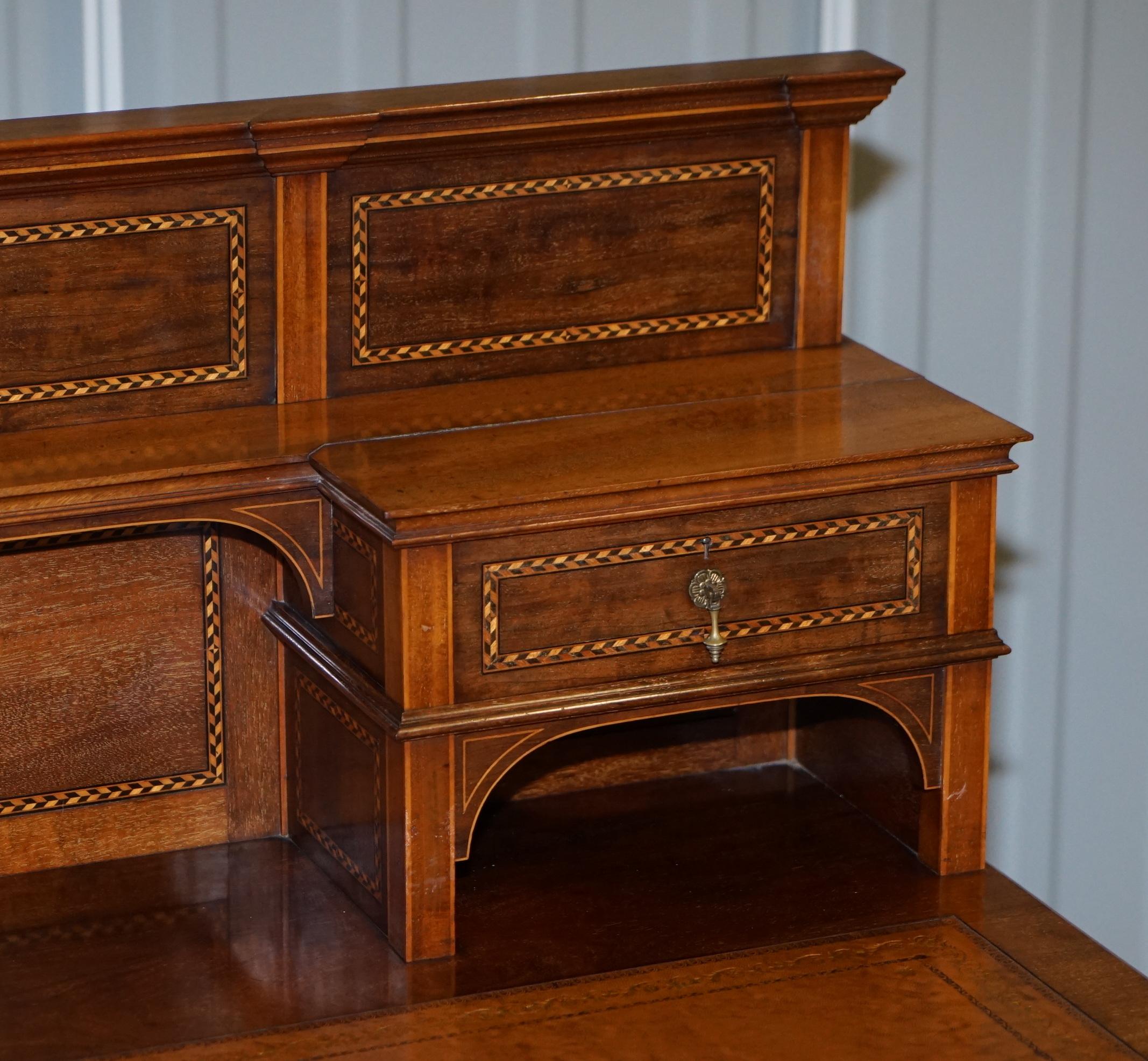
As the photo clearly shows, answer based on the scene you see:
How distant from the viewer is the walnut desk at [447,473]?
178 centimetres

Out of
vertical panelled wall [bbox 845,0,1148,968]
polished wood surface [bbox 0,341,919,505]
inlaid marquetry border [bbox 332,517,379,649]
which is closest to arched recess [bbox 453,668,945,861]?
inlaid marquetry border [bbox 332,517,379,649]

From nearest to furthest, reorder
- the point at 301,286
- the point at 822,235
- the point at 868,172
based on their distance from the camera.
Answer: the point at 301,286 < the point at 822,235 < the point at 868,172

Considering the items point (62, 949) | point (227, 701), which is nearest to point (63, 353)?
point (227, 701)

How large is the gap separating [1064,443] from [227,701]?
1427mm

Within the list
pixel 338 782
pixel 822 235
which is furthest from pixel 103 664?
pixel 822 235

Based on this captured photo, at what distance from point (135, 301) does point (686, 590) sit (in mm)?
608

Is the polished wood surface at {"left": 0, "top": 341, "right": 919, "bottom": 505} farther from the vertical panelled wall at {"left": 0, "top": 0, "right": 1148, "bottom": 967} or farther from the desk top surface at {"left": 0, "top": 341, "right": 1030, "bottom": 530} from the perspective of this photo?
the vertical panelled wall at {"left": 0, "top": 0, "right": 1148, "bottom": 967}

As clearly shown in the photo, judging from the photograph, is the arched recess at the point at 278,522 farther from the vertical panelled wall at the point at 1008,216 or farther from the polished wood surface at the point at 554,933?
the vertical panelled wall at the point at 1008,216

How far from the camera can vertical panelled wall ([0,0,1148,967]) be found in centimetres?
243

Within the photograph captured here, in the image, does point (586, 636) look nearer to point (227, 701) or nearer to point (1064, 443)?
point (227, 701)

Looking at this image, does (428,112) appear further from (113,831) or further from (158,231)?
(113,831)

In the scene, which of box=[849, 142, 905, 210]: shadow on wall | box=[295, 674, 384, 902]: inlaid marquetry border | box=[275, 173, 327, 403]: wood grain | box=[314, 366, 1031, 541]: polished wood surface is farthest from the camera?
box=[849, 142, 905, 210]: shadow on wall

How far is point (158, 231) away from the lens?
1938mm

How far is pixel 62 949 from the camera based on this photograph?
73.5 inches
